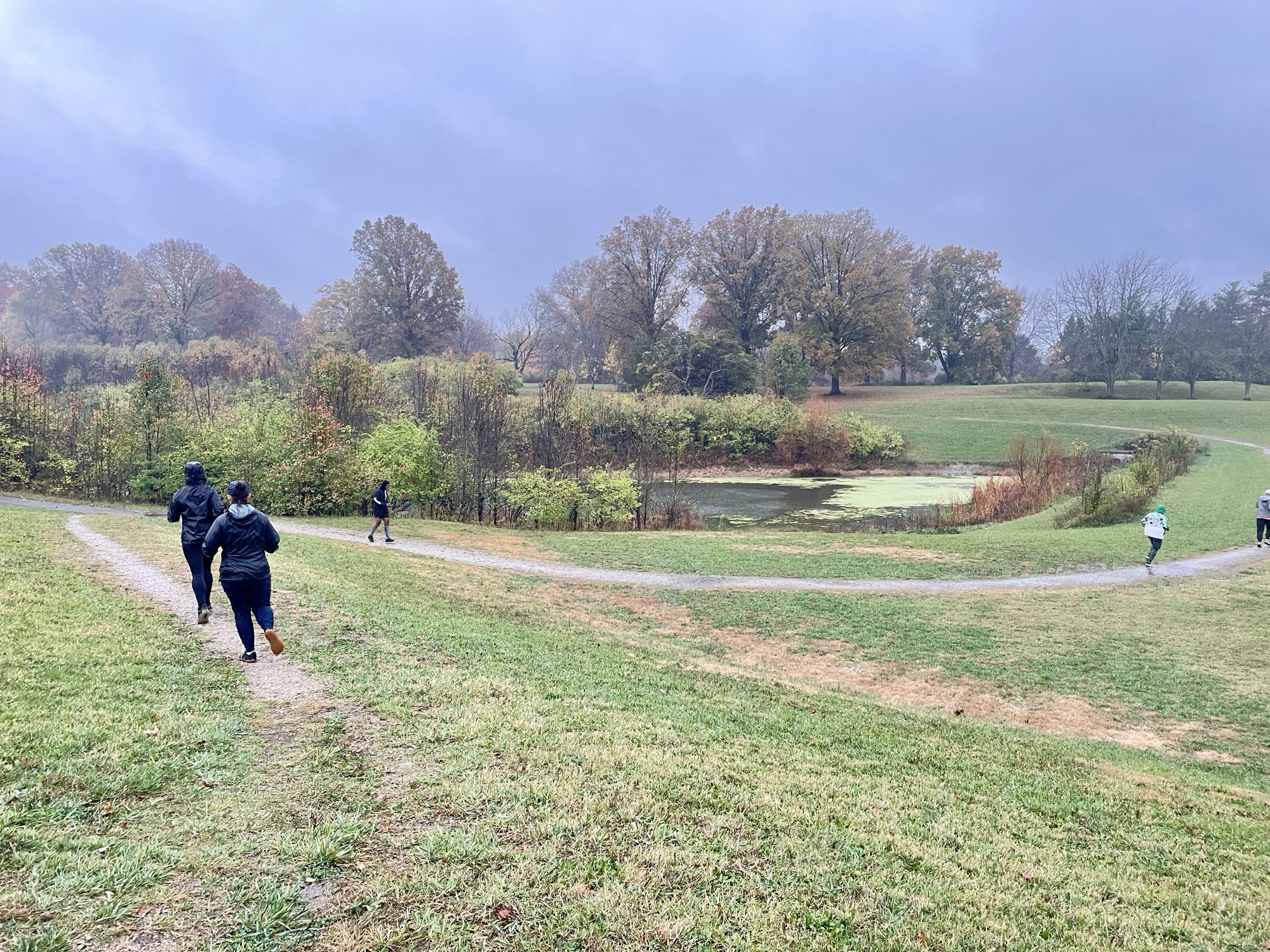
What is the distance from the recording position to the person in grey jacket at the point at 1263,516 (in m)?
20.0

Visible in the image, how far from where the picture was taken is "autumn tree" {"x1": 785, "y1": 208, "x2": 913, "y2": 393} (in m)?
70.3

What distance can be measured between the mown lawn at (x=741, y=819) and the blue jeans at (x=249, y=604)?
2.01 feet

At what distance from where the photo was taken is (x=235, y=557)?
291 inches

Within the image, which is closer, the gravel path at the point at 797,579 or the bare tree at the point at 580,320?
the gravel path at the point at 797,579

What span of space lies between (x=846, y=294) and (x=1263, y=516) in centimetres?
5491

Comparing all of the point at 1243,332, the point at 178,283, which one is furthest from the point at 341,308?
the point at 1243,332

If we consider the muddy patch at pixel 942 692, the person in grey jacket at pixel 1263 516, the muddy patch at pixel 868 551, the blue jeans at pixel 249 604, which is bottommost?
the muddy patch at pixel 942 692

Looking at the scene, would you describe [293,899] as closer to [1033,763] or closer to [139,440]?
[1033,763]

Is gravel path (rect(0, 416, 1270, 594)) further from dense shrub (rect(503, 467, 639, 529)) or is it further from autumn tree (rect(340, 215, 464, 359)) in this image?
autumn tree (rect(340, 215, 464, 359))

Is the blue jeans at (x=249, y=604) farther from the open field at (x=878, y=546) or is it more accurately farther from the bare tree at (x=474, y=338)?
the bare tree at (x=474, y=338)

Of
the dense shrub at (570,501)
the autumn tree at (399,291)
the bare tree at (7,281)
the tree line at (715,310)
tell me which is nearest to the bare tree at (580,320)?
the tree line at (715,310)

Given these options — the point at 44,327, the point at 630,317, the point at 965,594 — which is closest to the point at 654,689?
the point at 965,594

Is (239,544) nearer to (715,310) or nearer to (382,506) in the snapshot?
(382,506)

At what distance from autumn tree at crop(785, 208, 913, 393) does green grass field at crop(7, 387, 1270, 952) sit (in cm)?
6230
